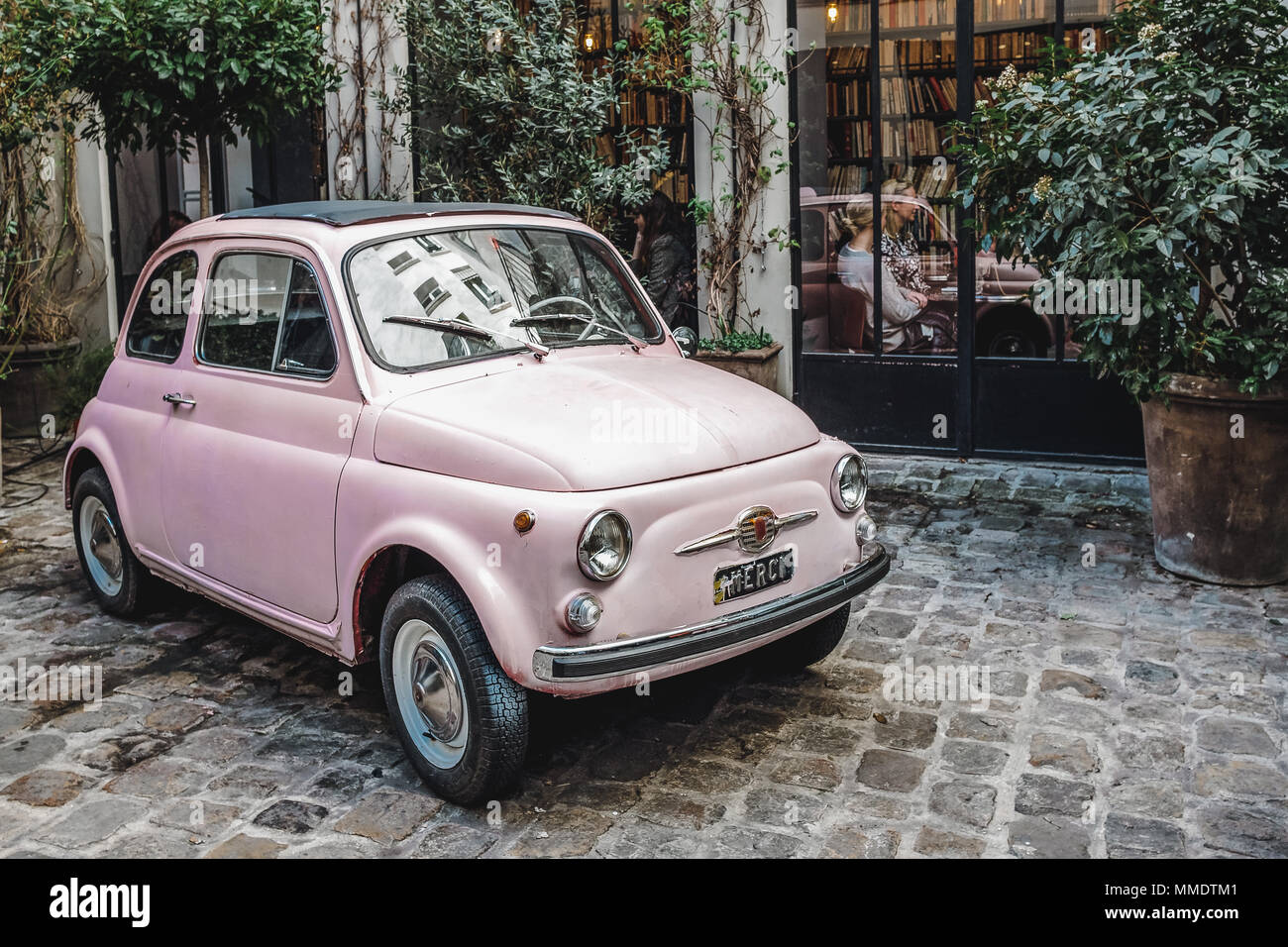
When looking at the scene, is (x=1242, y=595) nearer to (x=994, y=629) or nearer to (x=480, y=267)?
(x=994, y=629)

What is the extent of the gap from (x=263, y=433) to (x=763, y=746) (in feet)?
7.20

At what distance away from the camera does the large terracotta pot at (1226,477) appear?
19.7 feet

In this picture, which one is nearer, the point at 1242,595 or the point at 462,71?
the point at 1242,595

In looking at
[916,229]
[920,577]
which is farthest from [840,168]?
[920,577]

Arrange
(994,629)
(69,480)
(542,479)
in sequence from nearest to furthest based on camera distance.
A: (542,479) < (994,629) < (69,480)

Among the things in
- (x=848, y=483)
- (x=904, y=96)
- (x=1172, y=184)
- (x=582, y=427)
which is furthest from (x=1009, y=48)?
(x=582, y=427)

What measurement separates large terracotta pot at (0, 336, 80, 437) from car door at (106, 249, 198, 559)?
5076 millimetres

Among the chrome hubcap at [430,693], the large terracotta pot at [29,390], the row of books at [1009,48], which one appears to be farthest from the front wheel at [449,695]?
the large terracotta pot at [29,390]

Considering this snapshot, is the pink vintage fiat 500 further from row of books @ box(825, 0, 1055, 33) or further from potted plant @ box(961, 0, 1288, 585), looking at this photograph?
row of books @ box(825, 0, 1055, 33)

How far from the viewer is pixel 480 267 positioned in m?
4.89

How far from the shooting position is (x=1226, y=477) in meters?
6.10

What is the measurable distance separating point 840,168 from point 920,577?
375 centimetres

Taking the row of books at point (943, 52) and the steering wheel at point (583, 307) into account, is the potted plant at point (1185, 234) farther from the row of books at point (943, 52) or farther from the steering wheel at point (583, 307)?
the steering wheel at point (583, 307)

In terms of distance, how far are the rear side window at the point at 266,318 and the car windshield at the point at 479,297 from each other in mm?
234
